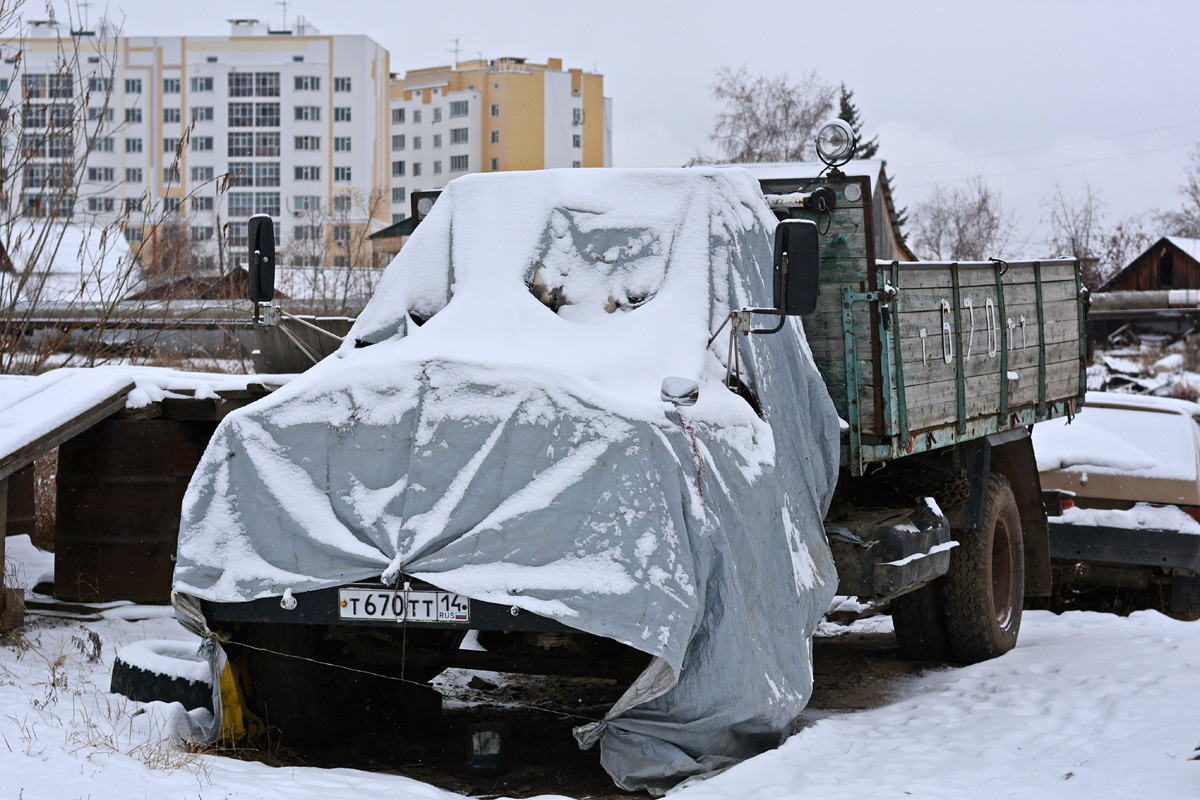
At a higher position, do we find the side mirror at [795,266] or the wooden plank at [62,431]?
the side mirror at [795,266]

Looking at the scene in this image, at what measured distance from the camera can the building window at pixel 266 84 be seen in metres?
92.7

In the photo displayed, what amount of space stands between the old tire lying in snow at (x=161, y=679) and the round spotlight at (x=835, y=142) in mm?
3865

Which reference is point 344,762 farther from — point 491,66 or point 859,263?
point 491,66

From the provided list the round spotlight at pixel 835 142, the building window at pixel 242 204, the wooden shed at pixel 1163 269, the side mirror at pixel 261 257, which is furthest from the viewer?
the building window at pixel 242 204

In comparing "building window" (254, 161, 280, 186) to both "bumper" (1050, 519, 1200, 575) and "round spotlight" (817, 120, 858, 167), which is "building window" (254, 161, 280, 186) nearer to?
"bumper" (1050, 519, 1200, 575)

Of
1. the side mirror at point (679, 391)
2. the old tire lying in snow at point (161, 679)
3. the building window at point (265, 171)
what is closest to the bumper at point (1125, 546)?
the side mirror at point (679, 391)

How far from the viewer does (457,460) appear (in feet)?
15.2

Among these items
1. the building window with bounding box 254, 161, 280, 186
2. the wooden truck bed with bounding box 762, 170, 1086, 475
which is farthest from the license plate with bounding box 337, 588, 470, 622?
the building window with bounding box 254, 161, 280, 186

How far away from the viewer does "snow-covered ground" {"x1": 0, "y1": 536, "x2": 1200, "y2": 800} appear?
439cm

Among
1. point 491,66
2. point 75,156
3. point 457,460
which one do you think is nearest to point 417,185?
point 491,66

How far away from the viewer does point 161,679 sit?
5.41 meters

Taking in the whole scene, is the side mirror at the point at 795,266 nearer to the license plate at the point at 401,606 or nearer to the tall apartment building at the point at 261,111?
the license plate at the point at 401,606

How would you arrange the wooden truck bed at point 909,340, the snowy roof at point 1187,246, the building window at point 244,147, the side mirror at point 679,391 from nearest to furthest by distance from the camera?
1. the side mirror at point 679,391
2. the wooden truck bed at point 909,340
3. the snowy roof at point 1187,246
4. the building window at point 244,147

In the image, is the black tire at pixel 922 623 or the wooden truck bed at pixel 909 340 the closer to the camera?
the wooden truck bed at pixel 909 340
